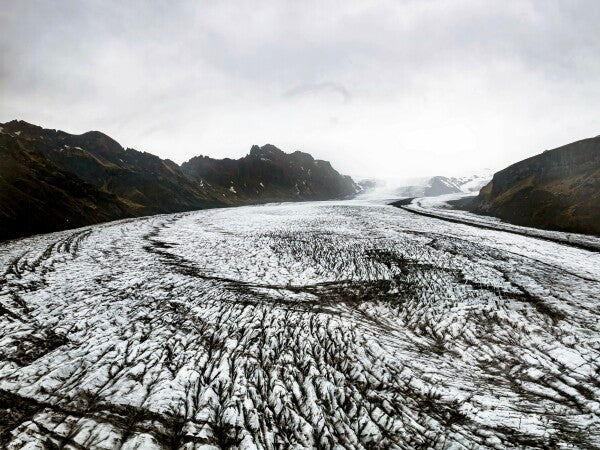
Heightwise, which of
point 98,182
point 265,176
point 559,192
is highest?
point 265,176

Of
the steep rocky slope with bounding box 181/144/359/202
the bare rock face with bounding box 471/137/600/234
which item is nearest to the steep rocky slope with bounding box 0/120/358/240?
the steep rocky slope with bounding box 181/144/359/202

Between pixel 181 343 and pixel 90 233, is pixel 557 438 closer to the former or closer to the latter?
pixel 181 343

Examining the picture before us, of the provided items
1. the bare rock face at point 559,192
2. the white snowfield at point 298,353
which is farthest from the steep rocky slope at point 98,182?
the bare rock face at point 559,192

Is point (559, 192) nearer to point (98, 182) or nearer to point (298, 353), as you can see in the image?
point (298, 353)

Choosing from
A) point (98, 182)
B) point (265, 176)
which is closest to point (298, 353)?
point (98, 182)

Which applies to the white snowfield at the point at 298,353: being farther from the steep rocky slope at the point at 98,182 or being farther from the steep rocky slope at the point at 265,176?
the steep rocky slope at the point at 265,176
